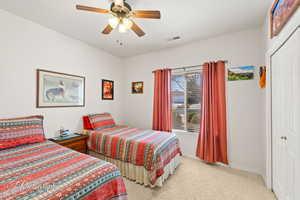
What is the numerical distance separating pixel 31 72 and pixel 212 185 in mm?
3509

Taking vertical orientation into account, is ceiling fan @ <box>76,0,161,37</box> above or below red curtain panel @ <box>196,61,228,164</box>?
above

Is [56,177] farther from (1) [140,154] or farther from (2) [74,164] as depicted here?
(1) [140,154]

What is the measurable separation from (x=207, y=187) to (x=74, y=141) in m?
2.41

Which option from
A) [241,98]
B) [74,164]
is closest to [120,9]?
[74,164]

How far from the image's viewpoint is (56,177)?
103 centimetres

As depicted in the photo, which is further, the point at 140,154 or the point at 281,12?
the point at 140,154

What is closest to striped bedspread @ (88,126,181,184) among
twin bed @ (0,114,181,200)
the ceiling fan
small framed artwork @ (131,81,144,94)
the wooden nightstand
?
twin bed @ (0,114,181,200)

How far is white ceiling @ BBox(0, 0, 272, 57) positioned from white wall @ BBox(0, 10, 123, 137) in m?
0.19

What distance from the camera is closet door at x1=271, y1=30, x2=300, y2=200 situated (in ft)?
4.08

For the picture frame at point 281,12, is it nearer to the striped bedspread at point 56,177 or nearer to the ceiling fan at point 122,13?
the ceiling fan at point 122,13

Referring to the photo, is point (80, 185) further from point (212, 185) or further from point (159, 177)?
point (212, 185)

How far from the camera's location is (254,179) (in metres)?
2.15

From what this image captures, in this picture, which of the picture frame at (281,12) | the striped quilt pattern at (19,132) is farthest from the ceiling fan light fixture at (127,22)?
the striped quilt pattern at (19,132)

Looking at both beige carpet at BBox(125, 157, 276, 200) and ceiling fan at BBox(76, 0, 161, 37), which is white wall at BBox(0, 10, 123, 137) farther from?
beige carpet at BBox(125, 157, 276, 200)
